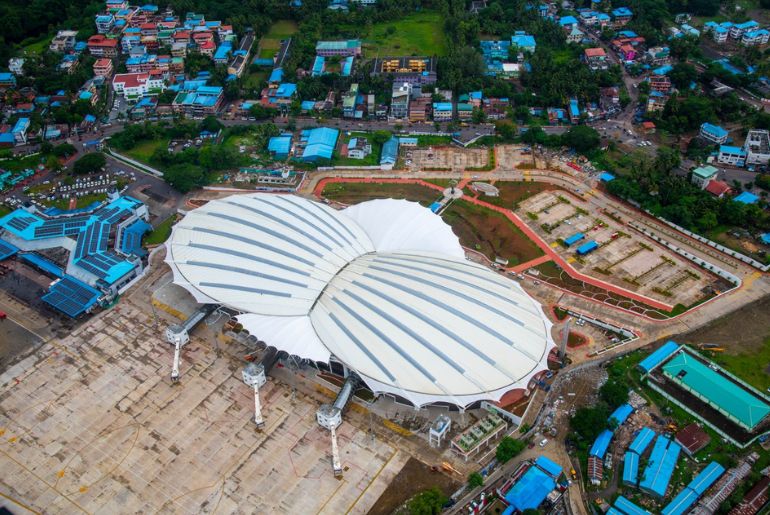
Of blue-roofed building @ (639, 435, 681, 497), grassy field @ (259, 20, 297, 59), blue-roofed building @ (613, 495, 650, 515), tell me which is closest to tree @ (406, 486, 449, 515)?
blue-roofed building @ (613, 495, 650, 515)

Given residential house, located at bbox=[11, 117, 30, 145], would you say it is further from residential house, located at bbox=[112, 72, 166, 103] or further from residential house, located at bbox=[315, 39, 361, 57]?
residential house, located at bbox=[315, 39, 361, 57]

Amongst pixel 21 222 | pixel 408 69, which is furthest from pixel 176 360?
pixel 408 69

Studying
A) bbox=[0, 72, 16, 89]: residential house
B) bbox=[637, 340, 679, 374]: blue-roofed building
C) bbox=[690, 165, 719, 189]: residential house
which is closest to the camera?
bbox=[637, 340, 679, 374]: blue-roofed building

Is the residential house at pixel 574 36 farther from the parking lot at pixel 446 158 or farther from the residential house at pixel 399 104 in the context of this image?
the parking lot at pixel 446 158

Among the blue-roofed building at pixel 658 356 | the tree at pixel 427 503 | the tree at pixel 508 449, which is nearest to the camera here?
the tree at pixel 427 503

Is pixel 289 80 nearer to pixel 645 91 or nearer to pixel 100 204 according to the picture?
pixel 100 204

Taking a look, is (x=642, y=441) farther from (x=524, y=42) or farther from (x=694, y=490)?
(x=524, y=42)

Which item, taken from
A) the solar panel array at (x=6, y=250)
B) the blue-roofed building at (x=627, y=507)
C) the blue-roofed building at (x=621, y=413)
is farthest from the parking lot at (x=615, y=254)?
the solar panel array at (x=6, y=250)

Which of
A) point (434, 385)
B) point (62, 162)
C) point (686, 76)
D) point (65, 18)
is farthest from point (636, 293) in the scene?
point (65, 18)
